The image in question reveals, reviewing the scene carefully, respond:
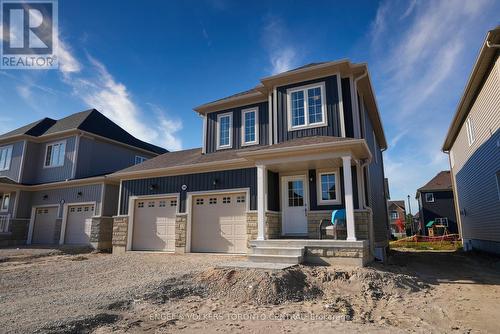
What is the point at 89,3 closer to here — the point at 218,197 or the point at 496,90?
the point at 218,197

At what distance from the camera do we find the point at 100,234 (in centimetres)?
1416

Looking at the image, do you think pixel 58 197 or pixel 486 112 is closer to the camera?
pixel 486 112

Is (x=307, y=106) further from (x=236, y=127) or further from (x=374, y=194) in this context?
(x=374, y=194)

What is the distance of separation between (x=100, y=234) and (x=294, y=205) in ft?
31.1

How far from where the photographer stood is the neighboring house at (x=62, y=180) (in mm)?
15016

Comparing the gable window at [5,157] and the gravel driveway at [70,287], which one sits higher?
the gable window at [5,157]

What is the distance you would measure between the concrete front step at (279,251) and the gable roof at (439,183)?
89.6ft

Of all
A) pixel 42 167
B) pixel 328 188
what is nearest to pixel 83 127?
pixel 42 167

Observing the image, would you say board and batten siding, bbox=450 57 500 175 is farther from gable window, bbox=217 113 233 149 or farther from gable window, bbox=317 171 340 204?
gable window, bbox=217 113 233 149

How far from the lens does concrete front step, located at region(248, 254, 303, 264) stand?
7.30 meters

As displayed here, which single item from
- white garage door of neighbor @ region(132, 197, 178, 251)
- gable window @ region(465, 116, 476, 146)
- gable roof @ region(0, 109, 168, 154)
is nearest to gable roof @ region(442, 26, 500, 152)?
gable window @ region(465, 116, 476, 146)

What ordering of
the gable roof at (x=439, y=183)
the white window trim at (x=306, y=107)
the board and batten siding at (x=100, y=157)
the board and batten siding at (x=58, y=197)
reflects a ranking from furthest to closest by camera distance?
the gable roof at (x=439, y=183)
the board and batten siding at (x=100, y=157)
the board and batten siding at (x=58, y=197)
the white window trim at (x=306, y=107)

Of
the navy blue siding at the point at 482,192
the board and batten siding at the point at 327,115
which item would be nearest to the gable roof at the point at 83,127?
the board and batten siding at the point at 327,115

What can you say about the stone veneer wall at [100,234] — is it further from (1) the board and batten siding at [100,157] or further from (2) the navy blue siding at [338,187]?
(2) the navy blue siding at [338,187]
